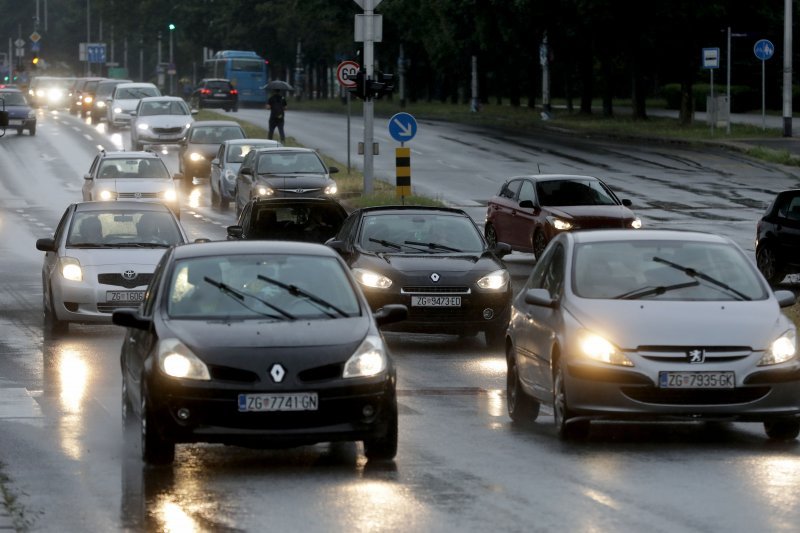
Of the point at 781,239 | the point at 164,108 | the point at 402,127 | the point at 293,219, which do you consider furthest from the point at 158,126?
the point at 781,239

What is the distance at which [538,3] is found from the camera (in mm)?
70625

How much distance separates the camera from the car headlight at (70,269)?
20312 mm

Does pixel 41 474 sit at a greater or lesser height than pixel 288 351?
lesser

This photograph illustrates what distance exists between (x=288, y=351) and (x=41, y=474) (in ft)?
5.43

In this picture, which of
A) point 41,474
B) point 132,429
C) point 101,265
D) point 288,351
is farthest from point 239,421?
point 101,265

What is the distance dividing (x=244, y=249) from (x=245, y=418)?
1.75m

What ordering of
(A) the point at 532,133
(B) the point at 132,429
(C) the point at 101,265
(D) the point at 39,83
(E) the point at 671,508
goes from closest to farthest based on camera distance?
(E) the point at 671,508 → (B) the point at 132,429 → (C) the point at 101,265 → (A) the point at 532,133 → (D) the point at 39,83

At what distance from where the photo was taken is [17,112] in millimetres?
66938

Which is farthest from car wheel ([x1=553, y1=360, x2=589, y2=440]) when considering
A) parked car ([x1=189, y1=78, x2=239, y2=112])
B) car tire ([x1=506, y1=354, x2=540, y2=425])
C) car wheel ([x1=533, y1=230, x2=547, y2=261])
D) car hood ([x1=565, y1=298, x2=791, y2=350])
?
parked car ([x1=189, y1=78, x2=239, y2=112])

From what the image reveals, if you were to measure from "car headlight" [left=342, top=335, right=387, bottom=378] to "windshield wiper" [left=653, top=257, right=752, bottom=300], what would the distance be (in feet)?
9.01

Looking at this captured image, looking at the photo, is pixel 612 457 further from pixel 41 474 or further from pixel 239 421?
pixel 41 474

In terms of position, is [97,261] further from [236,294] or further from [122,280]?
[236,294]

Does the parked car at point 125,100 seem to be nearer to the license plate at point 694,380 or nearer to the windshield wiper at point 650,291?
the windshield wiper at point 650,291

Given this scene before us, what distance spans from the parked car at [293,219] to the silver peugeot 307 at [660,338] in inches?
455
